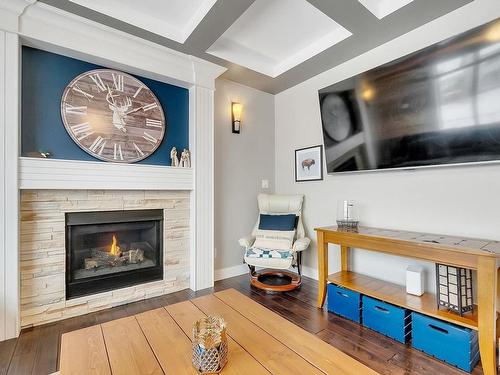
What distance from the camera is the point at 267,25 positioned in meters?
2.39

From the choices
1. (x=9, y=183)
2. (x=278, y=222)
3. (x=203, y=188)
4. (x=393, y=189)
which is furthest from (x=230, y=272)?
(x=9, y=183)

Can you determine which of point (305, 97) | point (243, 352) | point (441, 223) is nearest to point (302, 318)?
point (243, 352)

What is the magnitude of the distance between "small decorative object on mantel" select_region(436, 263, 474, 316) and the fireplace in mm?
2438

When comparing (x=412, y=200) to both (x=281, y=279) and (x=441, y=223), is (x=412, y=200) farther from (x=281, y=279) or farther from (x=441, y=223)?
(x=281, y=279)

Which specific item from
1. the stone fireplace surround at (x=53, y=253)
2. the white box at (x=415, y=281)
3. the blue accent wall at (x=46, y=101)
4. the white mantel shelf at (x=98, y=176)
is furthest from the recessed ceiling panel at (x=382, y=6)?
the stone fireplace surround at (x=53, y=253)

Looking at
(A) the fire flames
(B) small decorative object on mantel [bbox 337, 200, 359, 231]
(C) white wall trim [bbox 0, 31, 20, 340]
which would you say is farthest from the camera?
(A) the fire flames

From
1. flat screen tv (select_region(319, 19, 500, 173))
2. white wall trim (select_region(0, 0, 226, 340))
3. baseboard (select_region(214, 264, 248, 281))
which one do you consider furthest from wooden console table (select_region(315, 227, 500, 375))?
white wall trim (select_region(0, 0, 226, 340))

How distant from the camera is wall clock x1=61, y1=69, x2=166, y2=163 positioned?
2.22 meters

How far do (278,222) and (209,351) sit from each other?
2066 mm

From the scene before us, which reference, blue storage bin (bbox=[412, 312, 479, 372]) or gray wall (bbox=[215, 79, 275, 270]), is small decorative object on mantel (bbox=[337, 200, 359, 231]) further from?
gray wall (bbox=[215, 79, 275, 270])

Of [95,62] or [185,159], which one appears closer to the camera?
[95,62]

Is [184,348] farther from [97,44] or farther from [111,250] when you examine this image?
[97,44]

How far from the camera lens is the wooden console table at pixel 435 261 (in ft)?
4.64

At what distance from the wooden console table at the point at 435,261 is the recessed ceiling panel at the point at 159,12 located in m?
2.20
